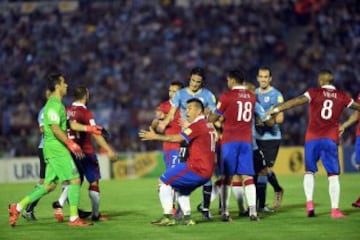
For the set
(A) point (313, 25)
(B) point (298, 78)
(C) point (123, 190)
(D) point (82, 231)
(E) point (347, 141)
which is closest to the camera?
(D) point (82, 231)

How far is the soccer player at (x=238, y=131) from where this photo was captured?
13.8 meters

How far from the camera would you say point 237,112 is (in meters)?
13.8

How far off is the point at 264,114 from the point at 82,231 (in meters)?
3.57

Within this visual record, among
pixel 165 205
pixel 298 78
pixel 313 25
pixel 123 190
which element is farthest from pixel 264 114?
pixel 313 25

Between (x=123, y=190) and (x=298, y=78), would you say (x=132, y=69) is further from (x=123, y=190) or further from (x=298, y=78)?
(x=123, y=190)

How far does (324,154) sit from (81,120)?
3925 mm

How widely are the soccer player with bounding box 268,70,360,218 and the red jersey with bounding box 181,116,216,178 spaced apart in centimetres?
182

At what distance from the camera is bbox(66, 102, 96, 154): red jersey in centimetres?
1406

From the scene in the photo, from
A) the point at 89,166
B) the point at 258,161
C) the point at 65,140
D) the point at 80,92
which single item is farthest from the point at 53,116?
the point at 258,161

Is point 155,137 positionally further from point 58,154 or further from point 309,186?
point 309,186

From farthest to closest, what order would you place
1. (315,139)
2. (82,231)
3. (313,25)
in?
(313,25) < (315,139) < (82,231)

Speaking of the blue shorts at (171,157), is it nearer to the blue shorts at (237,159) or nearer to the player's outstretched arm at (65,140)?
the blue shorts at (237,159)

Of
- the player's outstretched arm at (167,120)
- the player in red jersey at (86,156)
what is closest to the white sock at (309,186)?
the player's outstretched arm at (167,120)

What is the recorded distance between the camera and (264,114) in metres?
14.2
